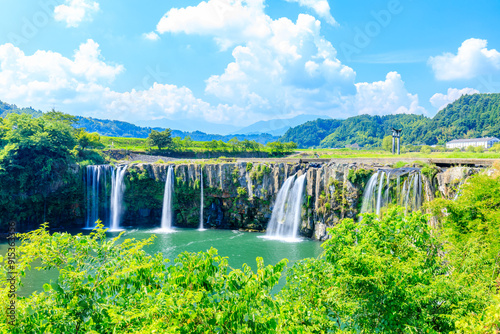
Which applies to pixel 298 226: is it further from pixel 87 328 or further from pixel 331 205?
pixel 87 328

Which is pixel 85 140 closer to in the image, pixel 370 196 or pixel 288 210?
pixel 288 210

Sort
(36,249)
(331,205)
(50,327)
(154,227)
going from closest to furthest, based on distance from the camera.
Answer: (50,327)
(36,249)
(331,205)
(154,227)

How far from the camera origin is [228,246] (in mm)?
26844

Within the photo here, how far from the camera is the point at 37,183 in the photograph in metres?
31.2

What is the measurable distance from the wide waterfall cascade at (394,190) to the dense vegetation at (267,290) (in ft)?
42.0

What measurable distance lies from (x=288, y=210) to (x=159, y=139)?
2935 cm

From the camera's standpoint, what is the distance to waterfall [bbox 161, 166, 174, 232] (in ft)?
113

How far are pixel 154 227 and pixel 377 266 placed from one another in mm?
31220

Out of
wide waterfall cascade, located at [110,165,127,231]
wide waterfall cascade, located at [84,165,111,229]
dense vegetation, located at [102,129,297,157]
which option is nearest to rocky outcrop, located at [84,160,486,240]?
wide waterfall cascade, located at [110,165,127,231]

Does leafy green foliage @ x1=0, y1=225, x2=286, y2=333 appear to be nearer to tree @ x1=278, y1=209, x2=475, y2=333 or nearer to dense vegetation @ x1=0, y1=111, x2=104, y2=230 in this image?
tree @ x1=278, y1=209, x2=475, y2=333

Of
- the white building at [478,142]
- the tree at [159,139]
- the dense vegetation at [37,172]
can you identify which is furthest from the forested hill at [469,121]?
the dense vegetation at [37,172]

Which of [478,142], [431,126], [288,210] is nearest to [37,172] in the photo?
[288,210]

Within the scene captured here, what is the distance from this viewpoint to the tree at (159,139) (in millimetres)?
50469

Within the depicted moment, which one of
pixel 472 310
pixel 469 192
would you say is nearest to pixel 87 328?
pixel 472 310
